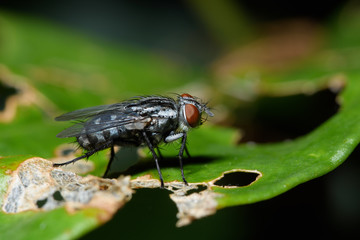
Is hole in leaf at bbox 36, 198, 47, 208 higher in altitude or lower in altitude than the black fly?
lower

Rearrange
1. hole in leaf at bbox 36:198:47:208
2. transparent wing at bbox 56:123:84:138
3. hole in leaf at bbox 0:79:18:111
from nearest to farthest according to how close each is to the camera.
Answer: hole in leaf at bbox 36:198:47:208, transparent wing at bbox 56:123:84:138, hole in leaf at bbox 0:79:18:111

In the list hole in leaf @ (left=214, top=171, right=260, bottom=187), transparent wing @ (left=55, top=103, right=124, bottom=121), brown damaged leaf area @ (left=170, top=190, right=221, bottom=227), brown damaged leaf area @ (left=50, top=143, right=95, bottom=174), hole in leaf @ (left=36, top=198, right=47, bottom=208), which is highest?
transparent wing @ (left=55, top=103, right=124, bottom=121)

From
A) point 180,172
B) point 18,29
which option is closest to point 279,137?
point 180,172

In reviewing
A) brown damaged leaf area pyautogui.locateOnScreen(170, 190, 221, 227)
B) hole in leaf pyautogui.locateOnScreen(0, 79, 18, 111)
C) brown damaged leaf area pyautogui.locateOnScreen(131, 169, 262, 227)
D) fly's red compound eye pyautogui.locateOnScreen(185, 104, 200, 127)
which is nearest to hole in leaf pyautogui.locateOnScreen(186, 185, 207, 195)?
brown damaged leaf area pyautogui.locateOnScreen(131, 169, 262, 227)

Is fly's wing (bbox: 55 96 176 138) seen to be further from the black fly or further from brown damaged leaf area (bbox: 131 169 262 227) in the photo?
brown damaged leaf area (bbox: 131 169 262 227)

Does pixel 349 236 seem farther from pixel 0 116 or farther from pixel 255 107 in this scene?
pixel 0 116

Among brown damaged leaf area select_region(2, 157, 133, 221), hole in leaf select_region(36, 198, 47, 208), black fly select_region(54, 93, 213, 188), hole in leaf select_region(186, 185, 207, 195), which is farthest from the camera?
black fly select_region(54, 93, 213, 188)
